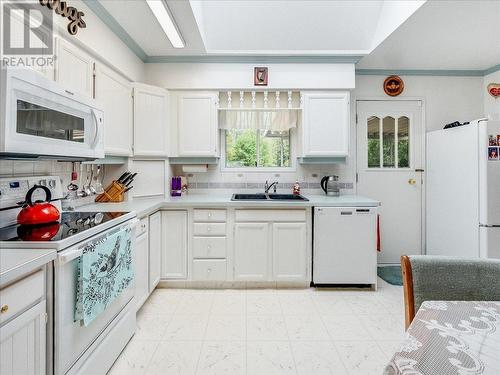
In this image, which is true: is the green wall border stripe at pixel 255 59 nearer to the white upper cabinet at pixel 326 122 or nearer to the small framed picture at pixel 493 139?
the white upper cabinet at pixel 326 122

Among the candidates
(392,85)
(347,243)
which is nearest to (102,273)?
(347,243)

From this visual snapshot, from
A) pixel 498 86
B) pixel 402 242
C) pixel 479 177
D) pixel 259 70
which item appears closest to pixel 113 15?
pixel 259 70

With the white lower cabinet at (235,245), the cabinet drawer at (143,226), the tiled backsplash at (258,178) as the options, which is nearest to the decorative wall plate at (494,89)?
the tiled backsplash at (258,178)

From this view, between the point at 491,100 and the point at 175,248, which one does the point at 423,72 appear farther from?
the point at 175,248

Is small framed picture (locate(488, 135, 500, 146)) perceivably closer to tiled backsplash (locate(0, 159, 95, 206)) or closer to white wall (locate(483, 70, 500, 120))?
white wall (locate(483, 70, 500, 120))

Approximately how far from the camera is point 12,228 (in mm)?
1557

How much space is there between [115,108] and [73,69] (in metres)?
0.62

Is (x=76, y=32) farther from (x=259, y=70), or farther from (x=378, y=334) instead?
(x=378, y=334)

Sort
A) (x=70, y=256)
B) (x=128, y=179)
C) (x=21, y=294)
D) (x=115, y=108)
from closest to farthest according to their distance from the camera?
(x=21, y=294) < (x=70, y=256) < (x=115, y=108) < (x=128, y=179)

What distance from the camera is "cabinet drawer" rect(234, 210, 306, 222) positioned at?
2.95 meters

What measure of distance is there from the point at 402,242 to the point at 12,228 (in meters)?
3.89

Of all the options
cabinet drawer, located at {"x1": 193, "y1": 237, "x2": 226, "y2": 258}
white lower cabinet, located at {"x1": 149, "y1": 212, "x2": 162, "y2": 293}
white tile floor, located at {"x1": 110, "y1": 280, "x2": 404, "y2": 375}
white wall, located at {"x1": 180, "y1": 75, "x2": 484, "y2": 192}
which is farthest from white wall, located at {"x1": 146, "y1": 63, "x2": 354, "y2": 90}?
white tile floor, located at {"x1": 110, "y1": 280, "x2": 404, "y2": 375}

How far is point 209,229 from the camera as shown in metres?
2.96

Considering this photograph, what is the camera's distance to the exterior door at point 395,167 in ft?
11.9
